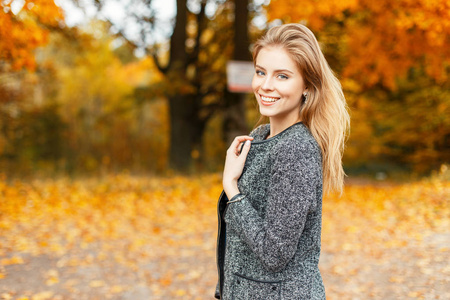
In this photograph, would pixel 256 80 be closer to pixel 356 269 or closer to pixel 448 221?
pixel 356 269

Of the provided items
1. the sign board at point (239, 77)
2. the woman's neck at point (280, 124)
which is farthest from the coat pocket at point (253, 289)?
the sign board at point (239, 77)

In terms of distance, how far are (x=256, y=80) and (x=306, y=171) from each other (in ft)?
1.27

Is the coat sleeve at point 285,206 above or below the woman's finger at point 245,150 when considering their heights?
below

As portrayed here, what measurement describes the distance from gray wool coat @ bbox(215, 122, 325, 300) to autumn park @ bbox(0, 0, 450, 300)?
0.67 meters

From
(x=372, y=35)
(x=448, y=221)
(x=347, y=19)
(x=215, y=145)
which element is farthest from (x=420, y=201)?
(x=215, y=145)

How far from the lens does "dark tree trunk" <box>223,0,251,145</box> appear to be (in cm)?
1141

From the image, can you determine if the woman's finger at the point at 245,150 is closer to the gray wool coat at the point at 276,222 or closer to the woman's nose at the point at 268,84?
the gray wool coat at the point at 276,222

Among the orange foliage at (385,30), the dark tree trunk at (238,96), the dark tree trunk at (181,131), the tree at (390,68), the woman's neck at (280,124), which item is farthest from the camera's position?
the dark tree trunk at (181,131)

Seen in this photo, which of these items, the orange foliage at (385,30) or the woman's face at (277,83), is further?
the orange foliage at (385,30)

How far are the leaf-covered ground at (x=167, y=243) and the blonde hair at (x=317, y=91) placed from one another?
133 inches

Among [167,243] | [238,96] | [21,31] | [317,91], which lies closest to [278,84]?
[317,91]

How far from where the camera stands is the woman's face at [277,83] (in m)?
1.49

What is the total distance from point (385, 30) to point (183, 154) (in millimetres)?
6336

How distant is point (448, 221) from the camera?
6.46 meters
